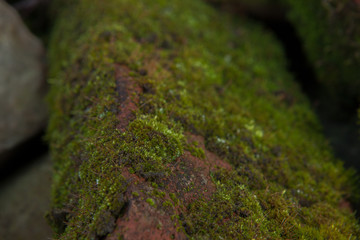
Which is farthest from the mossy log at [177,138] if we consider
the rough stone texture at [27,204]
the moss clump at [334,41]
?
the rough stone texture at [27,204]

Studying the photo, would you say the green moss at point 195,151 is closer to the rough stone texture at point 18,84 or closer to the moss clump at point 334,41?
the moss clump at point 334,41

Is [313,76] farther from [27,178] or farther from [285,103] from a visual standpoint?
[27,178]

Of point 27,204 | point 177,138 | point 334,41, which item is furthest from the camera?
point 334,41

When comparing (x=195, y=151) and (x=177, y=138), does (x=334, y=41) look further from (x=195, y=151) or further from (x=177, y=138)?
(x=177, y=138)

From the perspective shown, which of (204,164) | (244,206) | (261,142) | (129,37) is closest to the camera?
(244,206)

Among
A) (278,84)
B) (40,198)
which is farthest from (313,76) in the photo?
(40,198)

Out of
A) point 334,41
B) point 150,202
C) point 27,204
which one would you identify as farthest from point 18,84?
point 334,41

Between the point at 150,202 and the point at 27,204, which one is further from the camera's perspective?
the point at 27,204
